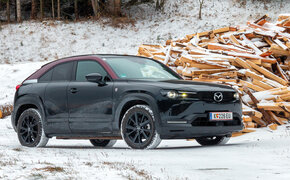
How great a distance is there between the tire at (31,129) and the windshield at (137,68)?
5.99 feet

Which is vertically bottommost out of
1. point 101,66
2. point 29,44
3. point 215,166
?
point 29,44

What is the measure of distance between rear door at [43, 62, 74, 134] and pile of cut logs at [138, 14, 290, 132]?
160 inches

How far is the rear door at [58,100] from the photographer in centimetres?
980

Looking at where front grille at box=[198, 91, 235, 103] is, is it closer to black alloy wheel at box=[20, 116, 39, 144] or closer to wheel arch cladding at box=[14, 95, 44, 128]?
wheel arch cladding at box=[14, 95, 44, 128]

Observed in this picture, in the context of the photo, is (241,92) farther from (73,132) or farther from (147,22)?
(147,22)

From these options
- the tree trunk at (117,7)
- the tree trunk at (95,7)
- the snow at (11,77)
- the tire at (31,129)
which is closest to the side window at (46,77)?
the tire at (31,129)

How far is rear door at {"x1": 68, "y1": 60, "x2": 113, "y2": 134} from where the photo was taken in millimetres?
9164

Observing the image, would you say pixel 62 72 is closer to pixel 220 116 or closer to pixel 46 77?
pixel 46 77

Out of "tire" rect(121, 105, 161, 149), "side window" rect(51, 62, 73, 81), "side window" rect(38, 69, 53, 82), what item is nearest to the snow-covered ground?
"tire" rect(121, 105, 161, 149)

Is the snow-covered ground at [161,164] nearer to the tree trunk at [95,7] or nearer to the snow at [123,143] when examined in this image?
the snow at [123,143]

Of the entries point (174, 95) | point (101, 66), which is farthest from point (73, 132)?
point (174, 95)

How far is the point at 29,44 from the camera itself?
35562 mm

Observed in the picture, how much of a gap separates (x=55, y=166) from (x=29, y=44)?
30207 mm

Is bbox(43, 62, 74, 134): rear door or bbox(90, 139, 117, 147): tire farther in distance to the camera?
bbox(90, 139, 117, 147): tire
